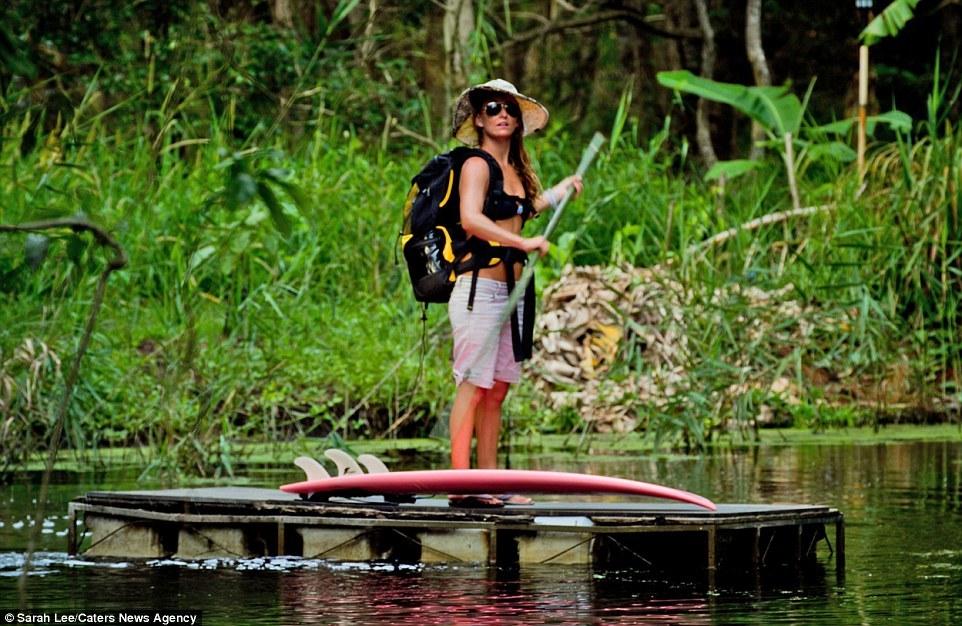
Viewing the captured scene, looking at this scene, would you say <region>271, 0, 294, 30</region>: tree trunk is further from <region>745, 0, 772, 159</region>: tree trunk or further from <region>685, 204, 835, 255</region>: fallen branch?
<region>685, 204, 835, 255</region>: fallen branch

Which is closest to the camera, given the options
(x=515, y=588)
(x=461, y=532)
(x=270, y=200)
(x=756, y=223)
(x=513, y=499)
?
(x=270, y=200)

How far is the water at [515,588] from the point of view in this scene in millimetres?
6375

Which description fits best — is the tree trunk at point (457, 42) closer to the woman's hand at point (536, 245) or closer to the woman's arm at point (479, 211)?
the woman's arm at point (479, 211)

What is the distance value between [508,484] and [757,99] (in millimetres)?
11145

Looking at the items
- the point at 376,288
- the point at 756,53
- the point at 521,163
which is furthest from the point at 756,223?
the point at 521,163

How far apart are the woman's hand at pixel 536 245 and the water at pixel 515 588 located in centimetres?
128

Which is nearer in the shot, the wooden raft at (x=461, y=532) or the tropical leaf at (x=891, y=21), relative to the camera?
the wooden raft at (x=461, y=532)

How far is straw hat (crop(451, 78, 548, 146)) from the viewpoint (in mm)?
8266

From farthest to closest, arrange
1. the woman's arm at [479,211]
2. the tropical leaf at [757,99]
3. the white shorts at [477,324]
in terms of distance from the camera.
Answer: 1. the tropical leaf at [757,99]
2. the white shorts at [477,324]
3. the woman's arm at [479,211]

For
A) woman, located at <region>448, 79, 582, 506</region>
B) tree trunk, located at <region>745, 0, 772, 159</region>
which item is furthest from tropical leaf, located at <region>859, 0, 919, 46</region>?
woman, located at <region>448, 79, 582, 506</region>

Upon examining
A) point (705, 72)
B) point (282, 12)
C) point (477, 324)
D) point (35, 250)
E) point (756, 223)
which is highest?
point (282, 12)

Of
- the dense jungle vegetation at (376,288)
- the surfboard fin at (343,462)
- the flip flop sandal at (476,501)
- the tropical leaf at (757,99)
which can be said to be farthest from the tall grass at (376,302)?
the flip flop sandal at (476,501)

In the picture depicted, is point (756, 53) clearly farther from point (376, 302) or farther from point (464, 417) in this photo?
point (464, 417)

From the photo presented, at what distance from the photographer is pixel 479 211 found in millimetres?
8023
